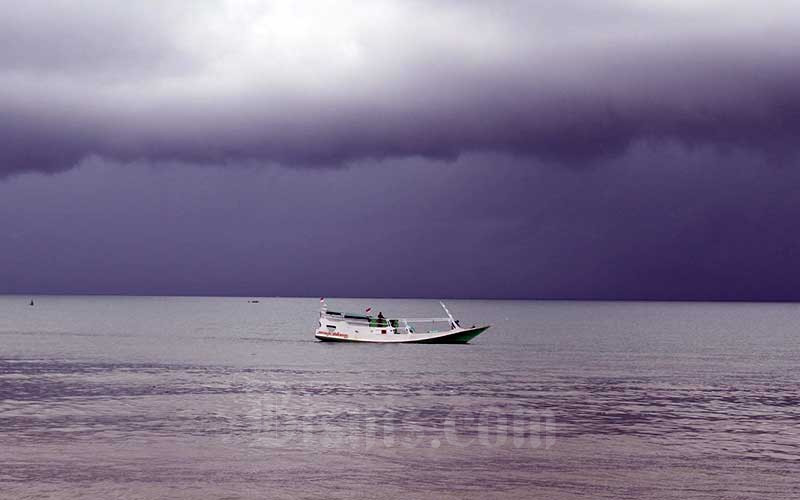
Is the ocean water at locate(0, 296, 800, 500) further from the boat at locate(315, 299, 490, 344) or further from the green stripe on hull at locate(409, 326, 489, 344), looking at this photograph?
the green stripe on hull at locate(409, 326, 489, 344)

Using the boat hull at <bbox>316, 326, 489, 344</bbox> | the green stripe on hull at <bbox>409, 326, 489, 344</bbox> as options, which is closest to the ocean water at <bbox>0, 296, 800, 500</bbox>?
the boat hull at <bbox>316, 326, 489, 344</bbox>

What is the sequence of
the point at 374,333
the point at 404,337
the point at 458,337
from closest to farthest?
1. the point at 404,337
2. the point at 374,333
3. the point at 458,337

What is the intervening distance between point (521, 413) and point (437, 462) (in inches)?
602


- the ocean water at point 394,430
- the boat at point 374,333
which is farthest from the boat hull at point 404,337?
the ocean water at point 394,430

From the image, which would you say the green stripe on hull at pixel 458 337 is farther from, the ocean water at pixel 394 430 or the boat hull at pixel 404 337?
the ocean water at pixel 394 430

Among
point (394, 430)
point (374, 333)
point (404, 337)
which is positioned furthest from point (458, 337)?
point (394, 430)

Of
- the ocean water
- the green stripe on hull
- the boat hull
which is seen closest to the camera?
the ocean water

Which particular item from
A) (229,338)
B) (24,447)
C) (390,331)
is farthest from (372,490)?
(229,338)

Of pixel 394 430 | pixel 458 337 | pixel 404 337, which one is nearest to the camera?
pixel 394 430

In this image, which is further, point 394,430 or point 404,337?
point 404,337

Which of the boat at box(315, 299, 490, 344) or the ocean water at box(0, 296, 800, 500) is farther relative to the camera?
the boat at box(315, 299, 490, 344)

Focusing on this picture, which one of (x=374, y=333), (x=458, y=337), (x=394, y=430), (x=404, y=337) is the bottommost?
(x=394, y=430)

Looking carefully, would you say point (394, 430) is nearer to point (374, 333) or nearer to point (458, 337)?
point (374, 333)

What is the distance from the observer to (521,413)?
4753 centimetres
